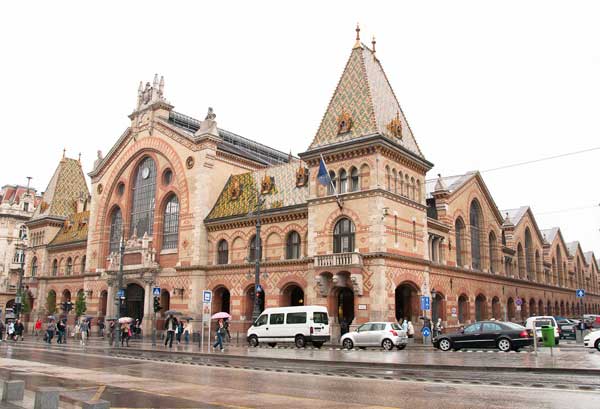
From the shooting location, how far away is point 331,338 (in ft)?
119

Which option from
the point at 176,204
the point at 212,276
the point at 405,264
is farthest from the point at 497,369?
the point at 176,204

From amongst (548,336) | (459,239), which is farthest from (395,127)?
(548,336)

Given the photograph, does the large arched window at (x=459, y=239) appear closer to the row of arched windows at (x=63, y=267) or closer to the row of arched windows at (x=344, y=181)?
the row of arched windows at (x=344, y=181)

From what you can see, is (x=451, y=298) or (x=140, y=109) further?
(x=140, y=109)

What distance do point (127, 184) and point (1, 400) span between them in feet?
148

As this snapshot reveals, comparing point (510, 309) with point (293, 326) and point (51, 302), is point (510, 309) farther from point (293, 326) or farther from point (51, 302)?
point (51, 302)

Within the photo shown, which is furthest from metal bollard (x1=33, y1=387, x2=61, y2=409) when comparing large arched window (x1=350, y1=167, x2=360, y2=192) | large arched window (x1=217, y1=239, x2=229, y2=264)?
large arched window (x1=217, y1=239, x2=229, y2=264)

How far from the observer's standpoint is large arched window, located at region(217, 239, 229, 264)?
46000 mm

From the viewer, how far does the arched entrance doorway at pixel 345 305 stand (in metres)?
38.3

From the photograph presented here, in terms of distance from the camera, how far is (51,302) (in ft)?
210

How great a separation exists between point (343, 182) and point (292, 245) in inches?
273

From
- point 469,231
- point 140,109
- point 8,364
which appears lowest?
point 8,364

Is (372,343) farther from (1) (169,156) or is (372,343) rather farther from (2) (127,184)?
(2) (127,184)

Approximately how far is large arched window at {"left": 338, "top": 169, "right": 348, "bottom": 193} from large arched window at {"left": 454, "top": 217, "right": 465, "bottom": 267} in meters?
14.3
